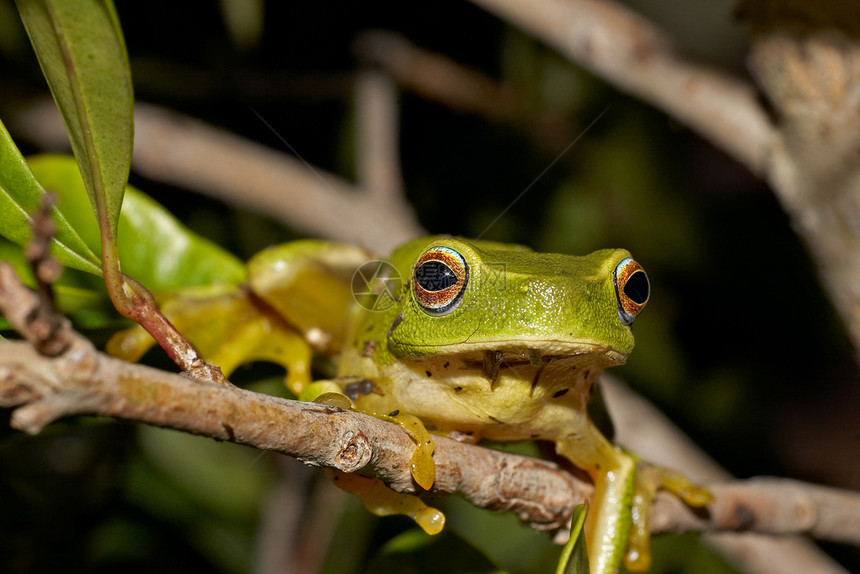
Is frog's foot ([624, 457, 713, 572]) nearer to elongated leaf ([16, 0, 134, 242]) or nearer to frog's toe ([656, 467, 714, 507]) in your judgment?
frog's toe ([656, 467, 714, 507])

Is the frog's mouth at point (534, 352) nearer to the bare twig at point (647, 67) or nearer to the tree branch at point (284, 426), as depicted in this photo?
the tree branch at point (284, 426)

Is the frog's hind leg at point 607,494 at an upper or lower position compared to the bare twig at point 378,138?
lower

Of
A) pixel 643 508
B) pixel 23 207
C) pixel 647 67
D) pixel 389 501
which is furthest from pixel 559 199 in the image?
pixel 23 207

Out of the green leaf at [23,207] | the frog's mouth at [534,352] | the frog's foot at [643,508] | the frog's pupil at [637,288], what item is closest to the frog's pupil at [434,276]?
the frog's mouth at [534,352]

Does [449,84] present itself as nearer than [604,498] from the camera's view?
No

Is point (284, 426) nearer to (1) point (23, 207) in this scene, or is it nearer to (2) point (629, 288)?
(1) point (23, 207)

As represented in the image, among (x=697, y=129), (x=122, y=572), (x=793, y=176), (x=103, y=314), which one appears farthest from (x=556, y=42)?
(x=122, y=572)

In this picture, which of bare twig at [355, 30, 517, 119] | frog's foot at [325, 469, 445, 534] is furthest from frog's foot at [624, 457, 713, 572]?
bare twig at [355, 30, 517, 119]
